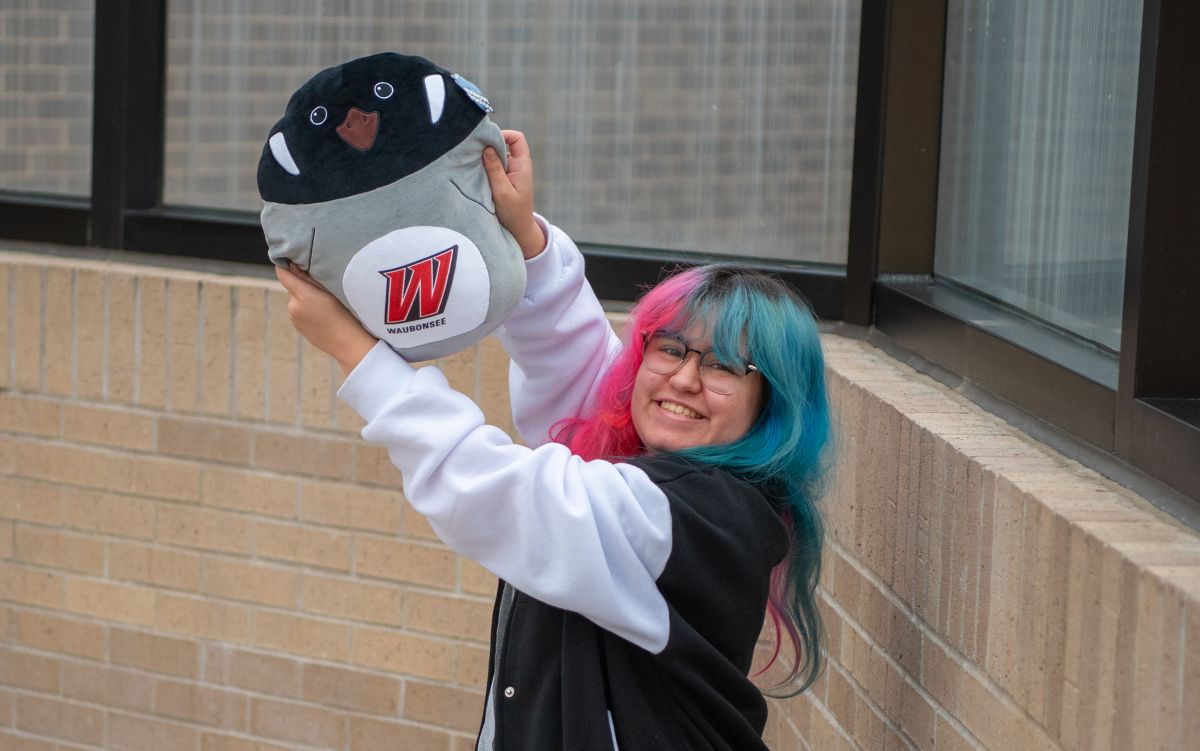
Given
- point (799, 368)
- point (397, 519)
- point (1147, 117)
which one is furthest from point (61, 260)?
point (1147, 117)

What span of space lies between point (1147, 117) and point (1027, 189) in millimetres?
716

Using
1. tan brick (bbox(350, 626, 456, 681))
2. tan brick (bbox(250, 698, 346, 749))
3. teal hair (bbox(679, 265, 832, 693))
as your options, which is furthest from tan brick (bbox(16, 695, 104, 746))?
teal hair (bbox(679, 265, 832, 693))

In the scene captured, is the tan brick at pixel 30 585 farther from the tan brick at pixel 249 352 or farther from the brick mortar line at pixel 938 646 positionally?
the brick mortar line at pixel 938 646

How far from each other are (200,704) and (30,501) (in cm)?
74

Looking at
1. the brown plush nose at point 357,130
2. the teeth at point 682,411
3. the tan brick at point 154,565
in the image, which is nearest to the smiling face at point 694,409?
the teeth at point 682,411

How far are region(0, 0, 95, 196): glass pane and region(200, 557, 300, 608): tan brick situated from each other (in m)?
1.22

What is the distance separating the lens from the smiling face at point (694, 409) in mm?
2324

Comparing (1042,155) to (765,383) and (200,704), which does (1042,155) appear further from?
(200,704)

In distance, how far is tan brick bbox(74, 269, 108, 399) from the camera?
418cm

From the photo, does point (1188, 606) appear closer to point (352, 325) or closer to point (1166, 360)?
point (1166, 360)

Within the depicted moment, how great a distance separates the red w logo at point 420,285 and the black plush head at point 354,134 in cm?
12

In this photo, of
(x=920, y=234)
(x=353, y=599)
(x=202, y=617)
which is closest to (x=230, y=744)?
(x=202, y=617)

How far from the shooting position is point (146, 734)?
4.29 metres

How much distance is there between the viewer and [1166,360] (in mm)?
2172
